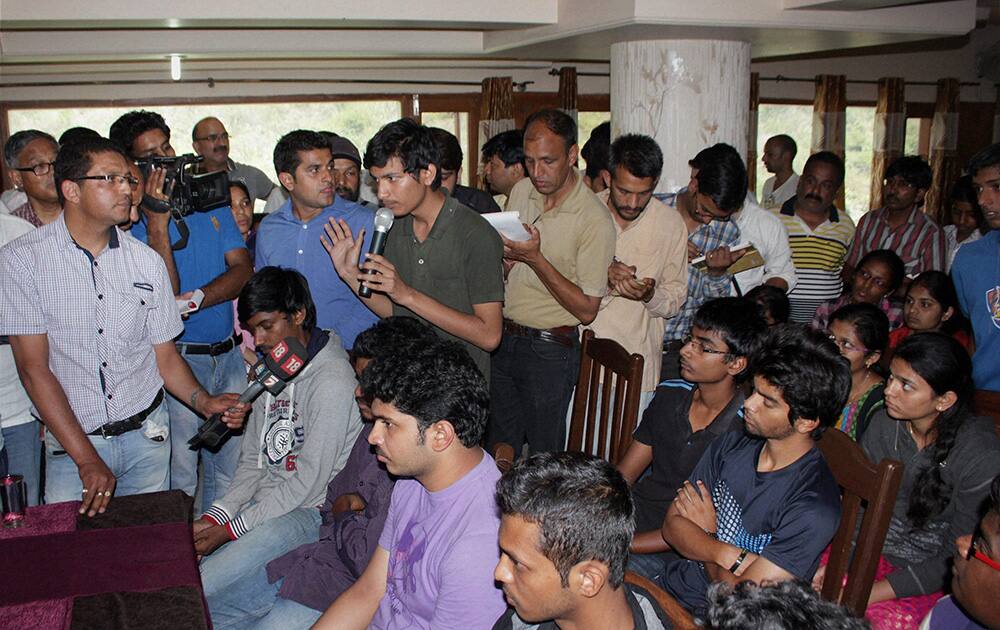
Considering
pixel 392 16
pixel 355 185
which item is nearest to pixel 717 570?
pixel 355 185

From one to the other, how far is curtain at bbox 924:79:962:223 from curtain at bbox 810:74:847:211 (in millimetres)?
1502

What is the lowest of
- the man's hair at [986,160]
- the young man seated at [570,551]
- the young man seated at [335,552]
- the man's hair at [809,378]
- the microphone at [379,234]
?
the young man seated at [335,552]

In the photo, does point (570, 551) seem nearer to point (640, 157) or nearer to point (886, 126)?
point (640, 157)

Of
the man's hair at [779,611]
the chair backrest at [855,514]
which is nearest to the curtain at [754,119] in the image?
the chair backrest at [855,514]

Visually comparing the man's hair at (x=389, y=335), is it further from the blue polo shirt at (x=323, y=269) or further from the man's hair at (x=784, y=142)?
the man's hair at (x=784, y=142)

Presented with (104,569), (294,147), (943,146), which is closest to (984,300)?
(294,147)

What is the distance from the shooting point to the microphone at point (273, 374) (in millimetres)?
2389

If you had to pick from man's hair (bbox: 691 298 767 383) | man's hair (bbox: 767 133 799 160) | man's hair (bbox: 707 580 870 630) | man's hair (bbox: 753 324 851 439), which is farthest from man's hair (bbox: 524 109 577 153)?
man's hair (bbox: 767 133 799 160)

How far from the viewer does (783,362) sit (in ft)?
6.66

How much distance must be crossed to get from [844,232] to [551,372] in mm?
2040

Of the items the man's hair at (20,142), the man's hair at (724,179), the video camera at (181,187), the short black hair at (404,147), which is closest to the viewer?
the short black hair at (404,147)

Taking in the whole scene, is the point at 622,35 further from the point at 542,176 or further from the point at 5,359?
the point at 5,359

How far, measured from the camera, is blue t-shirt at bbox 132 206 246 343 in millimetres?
3162

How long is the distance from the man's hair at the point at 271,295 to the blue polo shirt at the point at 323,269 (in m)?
0.41
